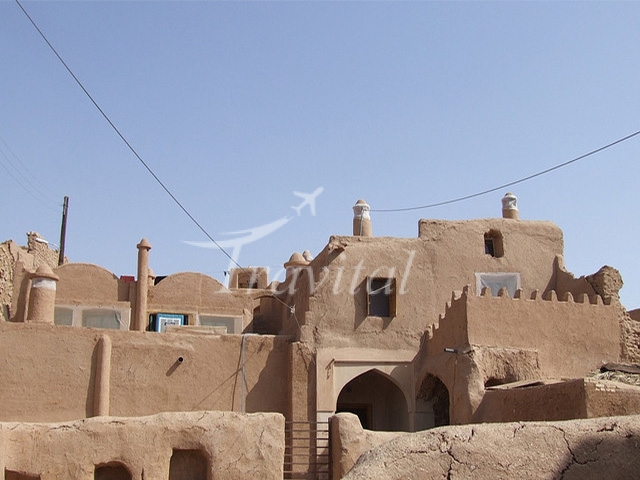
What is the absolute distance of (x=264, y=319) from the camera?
92.6ft

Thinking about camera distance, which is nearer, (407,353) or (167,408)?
(167,408)

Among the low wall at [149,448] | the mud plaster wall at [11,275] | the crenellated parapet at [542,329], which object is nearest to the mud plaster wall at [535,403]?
the crenellated parapet at [542,329]

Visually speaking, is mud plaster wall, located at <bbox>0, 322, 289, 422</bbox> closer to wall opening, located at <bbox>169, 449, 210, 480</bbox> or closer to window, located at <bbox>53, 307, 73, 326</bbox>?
window, located at <bbox>53, 307, 73, 326</bbox>

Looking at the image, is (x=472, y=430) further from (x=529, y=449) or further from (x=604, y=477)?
(x=604, y=477)

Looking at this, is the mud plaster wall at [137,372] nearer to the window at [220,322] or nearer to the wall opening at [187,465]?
the window at [220,322]

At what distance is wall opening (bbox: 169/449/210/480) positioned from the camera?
536 inches

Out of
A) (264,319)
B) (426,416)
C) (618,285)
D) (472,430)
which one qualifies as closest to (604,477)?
(472,430)

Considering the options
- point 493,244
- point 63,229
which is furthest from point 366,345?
point 63,229

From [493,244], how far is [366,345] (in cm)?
497

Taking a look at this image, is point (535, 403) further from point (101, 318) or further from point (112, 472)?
point (101, 318)

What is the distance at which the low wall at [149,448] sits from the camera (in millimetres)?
13188

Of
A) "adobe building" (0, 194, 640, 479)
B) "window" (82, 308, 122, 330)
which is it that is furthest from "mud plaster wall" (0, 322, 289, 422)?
"window" (82, 308, 122, 330)

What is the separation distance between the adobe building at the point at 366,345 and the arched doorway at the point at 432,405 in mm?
34

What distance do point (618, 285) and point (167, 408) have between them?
11.6 metres
